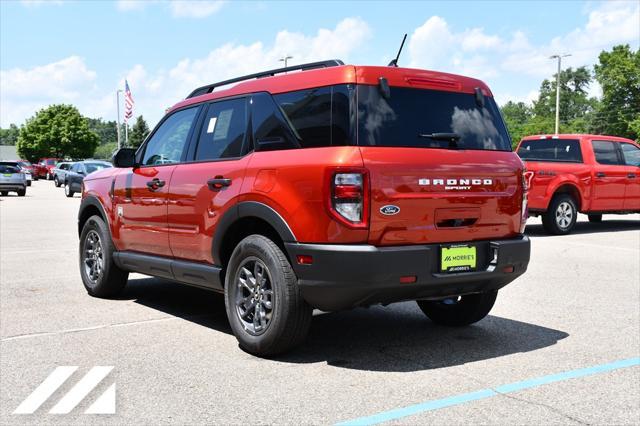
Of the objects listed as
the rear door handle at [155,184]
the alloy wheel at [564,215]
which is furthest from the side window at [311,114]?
the alloy wheel at [564,215]

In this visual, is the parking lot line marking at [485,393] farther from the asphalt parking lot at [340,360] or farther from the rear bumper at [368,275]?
the rear bumper at [368,275]

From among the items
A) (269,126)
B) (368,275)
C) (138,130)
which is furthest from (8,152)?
(368,275)

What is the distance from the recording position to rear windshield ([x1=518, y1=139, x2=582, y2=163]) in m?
14.0

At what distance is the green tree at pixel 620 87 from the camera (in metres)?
63.1

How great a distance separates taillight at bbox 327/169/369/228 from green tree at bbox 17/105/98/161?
8891cm

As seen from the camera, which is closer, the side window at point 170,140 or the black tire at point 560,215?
the side window at point 170,140

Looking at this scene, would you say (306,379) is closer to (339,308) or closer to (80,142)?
(339,308)

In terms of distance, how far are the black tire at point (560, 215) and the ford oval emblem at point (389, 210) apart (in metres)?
9.94

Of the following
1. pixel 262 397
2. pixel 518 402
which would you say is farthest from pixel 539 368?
pixel 262 397

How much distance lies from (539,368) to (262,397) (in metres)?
1.93

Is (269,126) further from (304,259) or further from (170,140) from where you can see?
(170,140)

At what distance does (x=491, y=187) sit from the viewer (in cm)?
499

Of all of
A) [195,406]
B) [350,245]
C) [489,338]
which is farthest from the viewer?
[489,338]

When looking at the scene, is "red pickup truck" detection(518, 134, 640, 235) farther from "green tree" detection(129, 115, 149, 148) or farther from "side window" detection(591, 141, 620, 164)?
"green tree" detection(129, 115, 149, 148)
